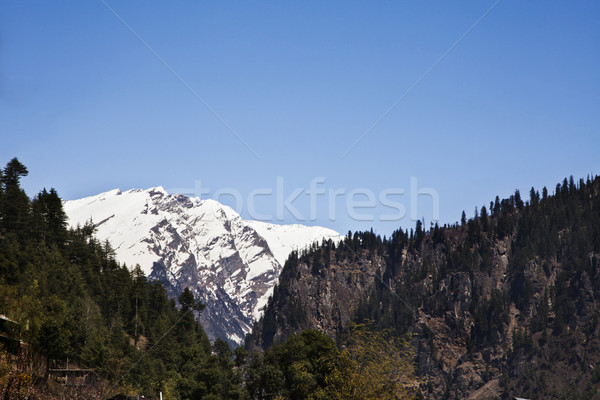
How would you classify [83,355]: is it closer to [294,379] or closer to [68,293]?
[68,293]

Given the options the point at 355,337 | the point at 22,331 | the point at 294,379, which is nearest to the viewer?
the point at 355,337

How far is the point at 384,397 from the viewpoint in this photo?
92.4 m

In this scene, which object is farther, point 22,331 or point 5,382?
point 22,331

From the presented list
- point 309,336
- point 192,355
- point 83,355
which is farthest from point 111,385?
point 309,336

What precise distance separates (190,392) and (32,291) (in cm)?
3672

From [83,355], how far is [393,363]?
86.6 metres

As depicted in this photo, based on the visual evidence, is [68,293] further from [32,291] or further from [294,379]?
[294,379]

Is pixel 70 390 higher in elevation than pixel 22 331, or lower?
lower

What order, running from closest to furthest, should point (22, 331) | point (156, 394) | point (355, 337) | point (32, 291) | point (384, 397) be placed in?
point (384, 397), point (355, 337), point (22, 331), point (32, 291), point (156, 394)

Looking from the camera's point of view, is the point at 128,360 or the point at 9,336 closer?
the point at 9,336

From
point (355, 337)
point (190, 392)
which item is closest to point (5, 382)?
point (355, 337)

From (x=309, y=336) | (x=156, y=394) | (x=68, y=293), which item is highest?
(x=68, y=293)

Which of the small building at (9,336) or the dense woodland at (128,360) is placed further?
the small building at (9,336)

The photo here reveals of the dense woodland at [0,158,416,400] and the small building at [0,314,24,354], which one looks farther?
the small building at [0,314,24,354]
